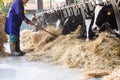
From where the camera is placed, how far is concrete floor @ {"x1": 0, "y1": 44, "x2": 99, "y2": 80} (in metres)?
5.48

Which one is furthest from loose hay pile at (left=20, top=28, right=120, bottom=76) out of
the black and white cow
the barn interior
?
the black and white cow

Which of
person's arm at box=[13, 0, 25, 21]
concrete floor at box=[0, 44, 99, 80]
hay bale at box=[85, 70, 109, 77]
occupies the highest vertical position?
person's arm at box=[13, 0, 25, 21]

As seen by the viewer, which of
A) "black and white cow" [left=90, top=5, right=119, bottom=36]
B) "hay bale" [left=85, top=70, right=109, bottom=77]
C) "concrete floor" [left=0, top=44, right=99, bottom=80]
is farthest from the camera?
"black and white cow" [left=90, top=5, right=119, bottom=36]

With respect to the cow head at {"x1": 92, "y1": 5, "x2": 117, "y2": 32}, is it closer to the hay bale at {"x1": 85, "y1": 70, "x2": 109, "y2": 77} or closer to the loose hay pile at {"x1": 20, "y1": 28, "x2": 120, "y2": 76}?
the loose hay pile at {"x1": 20, "y1": 28, "x2": 120, "y2": 76}

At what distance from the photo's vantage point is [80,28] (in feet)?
30.6

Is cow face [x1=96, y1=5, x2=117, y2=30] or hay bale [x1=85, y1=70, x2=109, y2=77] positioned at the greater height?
cow face [x1=96, y1=5, x2=117, y2=30]

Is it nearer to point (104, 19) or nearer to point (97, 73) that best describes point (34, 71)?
point (97, 73)

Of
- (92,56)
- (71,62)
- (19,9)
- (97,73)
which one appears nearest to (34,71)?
(71,62)

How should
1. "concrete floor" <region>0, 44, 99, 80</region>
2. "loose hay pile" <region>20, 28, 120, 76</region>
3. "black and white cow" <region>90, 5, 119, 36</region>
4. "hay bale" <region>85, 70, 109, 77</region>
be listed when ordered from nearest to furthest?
"hay bale" <region>85, 70, 109, 77</region> → "concrete floor" <region>0, 44, 99, 80</region> → "loose hay pile" <region>20, 28, 120, 76</region> → "black and white cow" <region>90, 5, 119, 36</region>

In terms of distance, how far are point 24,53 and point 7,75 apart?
2.50 m

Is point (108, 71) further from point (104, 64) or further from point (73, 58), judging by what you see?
point (73, 58)

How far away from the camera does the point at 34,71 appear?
6023 mm

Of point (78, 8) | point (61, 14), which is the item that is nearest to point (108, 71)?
point (78, 8)

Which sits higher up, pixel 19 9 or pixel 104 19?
pixel 19 9
